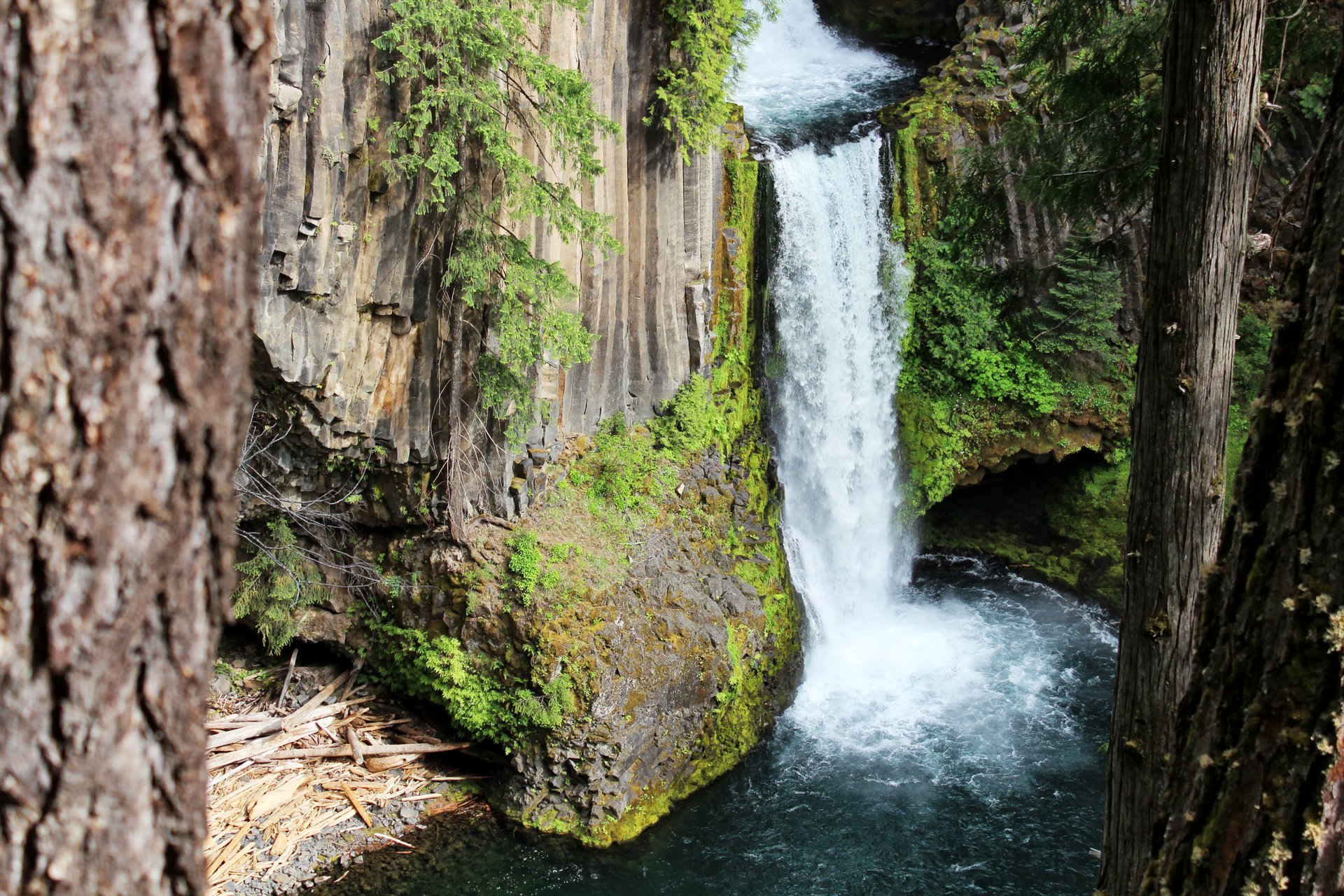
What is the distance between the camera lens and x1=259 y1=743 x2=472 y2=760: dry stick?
8820 mm

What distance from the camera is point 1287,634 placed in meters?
1.79

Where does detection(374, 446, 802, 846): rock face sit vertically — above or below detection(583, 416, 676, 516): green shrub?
below

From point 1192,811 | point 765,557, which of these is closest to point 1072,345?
point 765,557

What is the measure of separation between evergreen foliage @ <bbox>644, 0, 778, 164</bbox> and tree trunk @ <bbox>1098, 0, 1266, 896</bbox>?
611 cm

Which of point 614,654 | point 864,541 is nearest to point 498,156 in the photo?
point 614,654

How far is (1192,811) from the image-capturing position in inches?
77.0

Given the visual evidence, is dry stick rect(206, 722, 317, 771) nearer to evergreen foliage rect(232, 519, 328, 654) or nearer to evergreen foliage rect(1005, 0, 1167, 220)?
evergreen foliage rect(232, 519, 328, 654)

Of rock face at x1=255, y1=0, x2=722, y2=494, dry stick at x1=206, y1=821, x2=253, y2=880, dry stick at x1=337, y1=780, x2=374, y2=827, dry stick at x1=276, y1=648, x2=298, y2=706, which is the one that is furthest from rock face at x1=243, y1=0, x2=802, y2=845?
dry stick at x1=206, y1=821, x2=253, y2=880

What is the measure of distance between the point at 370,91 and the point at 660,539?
16.4 ft

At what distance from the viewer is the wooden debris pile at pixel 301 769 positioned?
314 inches

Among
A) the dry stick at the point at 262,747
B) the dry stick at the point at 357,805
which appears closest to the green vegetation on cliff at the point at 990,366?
the dry stick at the point at 357,805

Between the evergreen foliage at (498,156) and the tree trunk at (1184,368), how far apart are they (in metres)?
4.68

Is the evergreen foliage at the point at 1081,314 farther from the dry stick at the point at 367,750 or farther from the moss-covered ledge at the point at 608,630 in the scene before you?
the dry stick at the point at 367,750

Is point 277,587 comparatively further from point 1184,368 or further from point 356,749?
point 1184,368
